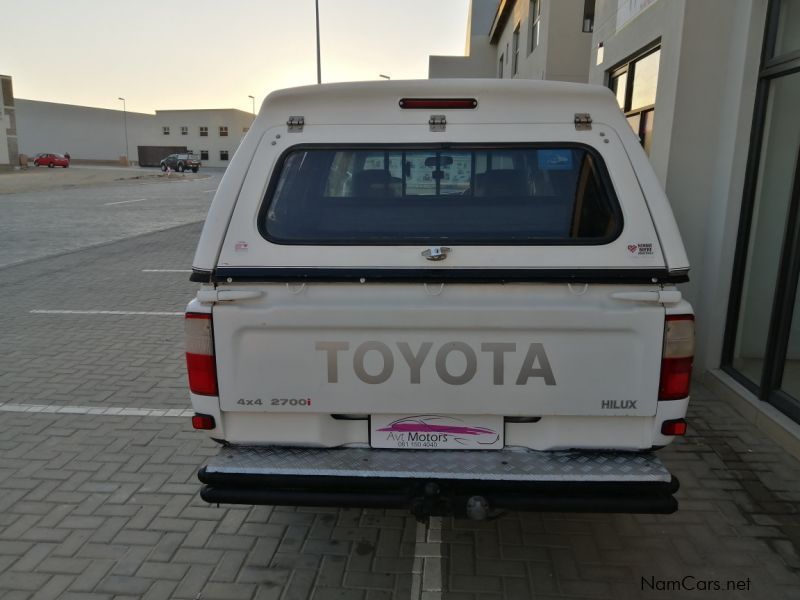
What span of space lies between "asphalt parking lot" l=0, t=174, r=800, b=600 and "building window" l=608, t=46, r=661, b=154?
10.4 feet

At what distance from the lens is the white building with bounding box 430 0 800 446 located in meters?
4.67

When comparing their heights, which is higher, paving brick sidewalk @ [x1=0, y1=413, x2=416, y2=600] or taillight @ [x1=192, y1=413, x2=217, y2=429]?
taillight @ [x1=192, y1=413, x2=217, y2=429]

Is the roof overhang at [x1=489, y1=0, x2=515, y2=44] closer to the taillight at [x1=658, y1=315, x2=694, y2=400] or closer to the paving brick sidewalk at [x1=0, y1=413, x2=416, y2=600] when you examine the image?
the paving brick sidewalk at [x1=0, y1=413, x2=416, y2=600]

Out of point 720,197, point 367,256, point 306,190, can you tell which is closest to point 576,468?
point 367,256

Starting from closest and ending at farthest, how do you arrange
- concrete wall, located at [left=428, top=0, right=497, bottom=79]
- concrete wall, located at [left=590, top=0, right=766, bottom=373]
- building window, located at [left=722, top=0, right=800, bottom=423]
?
building window, located at [left=722, top=0, right=800, bottom=423]
concrete wall, located at [left=590, top=0, right=766, bottom=373]
concrete wall, located at [left=428, top=0, right=497, bottom=79]

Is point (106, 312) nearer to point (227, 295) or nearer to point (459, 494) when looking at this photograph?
point (227, 295)

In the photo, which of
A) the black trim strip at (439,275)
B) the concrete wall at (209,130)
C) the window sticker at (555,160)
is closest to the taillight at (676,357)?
the black trim strip at (439,275)

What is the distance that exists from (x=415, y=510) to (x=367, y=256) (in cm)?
105

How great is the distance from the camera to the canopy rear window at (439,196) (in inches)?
110

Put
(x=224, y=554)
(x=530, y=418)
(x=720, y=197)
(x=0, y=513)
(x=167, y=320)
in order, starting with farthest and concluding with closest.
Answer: (x=167, y=320) < (x=720, y=197) < (x=0, y=513) < (x=224, y=554) < (x=530, y=418)

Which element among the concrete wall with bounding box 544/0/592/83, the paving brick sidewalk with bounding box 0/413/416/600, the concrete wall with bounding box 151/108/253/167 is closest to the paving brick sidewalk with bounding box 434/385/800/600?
the paving brick sidewalk with bounding box 0/413/416/600

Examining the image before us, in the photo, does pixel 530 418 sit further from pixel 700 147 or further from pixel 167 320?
pixel 167 320

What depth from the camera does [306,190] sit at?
9.63ft

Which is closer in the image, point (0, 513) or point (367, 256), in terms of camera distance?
point (367, 256)
